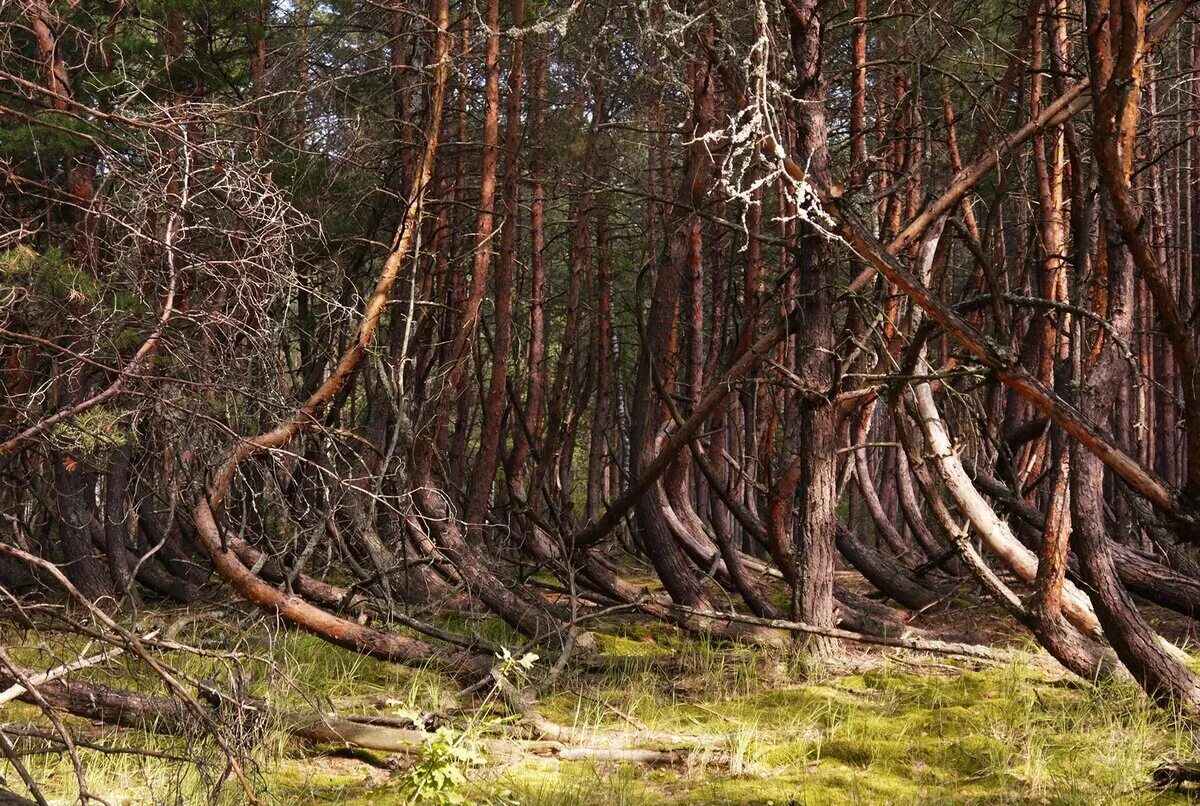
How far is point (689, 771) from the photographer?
5.11m

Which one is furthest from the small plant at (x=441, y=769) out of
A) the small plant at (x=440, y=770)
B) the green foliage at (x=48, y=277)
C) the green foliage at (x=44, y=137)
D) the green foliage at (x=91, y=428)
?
the green foliage at (x=44, y=137)

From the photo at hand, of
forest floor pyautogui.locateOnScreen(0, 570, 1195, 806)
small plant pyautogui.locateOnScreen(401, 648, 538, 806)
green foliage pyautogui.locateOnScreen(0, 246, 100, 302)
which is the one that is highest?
green foliage pyautogui.locateOnScreen(0, 246, 100, 302)

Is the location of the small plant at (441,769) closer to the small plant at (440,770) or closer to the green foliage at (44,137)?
the small plant at (440,770)

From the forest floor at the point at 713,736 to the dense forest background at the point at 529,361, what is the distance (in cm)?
12

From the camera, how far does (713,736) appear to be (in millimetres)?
5543

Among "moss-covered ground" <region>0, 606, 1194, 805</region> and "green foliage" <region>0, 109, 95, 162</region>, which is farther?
"green foliage" <region>0, 109, 95, 162</region>

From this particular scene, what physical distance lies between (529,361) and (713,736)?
6604mm

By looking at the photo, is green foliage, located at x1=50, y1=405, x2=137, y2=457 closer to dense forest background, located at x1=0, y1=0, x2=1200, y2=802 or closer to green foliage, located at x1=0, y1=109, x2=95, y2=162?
dense forest background, located at x1=0, y1=0, x2=1200, y2=802

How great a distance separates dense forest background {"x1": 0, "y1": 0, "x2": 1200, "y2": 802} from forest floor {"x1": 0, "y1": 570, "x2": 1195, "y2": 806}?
0.40 ft

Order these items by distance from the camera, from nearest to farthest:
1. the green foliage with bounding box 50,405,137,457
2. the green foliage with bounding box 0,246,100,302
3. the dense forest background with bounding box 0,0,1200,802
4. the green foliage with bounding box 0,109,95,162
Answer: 1. the dense forest background with bounding box 0,0,1200,802
2. the green foliage with bounding box 50,405,137,457
3. the green foliage with bounding box 0,246,100,302
4. the green foliage with bounding box 0,109,95,162

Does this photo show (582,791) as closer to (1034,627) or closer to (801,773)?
(801,773)

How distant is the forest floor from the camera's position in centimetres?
466

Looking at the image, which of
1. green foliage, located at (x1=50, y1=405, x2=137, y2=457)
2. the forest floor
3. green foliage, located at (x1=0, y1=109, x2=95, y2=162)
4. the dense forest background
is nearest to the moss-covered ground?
the forest floor

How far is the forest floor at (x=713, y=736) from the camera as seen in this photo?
4656 mm
